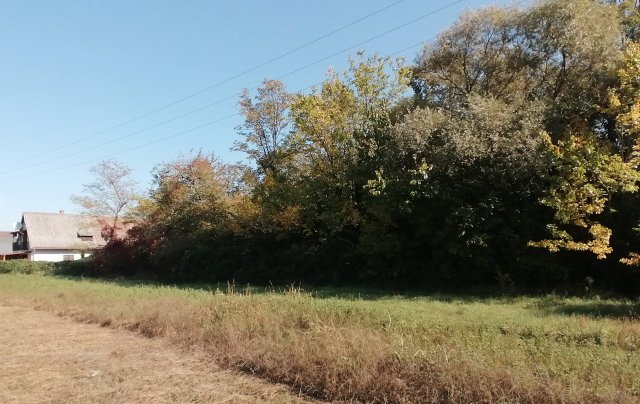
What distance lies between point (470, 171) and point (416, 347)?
13.7 m

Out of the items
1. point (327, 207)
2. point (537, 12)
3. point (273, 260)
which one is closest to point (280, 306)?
point (327, 207)

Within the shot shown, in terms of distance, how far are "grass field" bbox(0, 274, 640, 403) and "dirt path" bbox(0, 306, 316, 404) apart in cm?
51

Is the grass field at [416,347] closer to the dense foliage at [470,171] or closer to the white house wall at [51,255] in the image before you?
the dense foliage at [470,171]

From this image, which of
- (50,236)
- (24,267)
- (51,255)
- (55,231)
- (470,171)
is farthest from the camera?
(55,231)

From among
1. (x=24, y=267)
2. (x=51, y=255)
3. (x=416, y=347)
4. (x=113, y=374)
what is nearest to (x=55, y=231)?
(x=51, y=255)

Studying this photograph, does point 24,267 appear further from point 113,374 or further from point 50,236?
point 113,374

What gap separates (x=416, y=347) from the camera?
7359 millimetres

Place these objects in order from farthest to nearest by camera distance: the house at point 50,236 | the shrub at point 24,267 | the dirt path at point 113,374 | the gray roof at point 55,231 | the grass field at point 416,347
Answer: the gray roof at point 55,231, the house at point 50,236, the shrub at point 24,267, the dirt path at point 113,374, the grass field at point 416,347

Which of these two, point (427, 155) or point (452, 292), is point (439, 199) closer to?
point (427, 155)

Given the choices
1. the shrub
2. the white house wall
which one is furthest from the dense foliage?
the white house wall

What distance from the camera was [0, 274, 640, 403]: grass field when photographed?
594cm

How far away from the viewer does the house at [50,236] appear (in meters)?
69.0

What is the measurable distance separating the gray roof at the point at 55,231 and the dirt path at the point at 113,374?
6134cm

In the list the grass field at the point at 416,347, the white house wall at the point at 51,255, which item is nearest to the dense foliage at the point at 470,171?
the grass field at the point at 416,347
